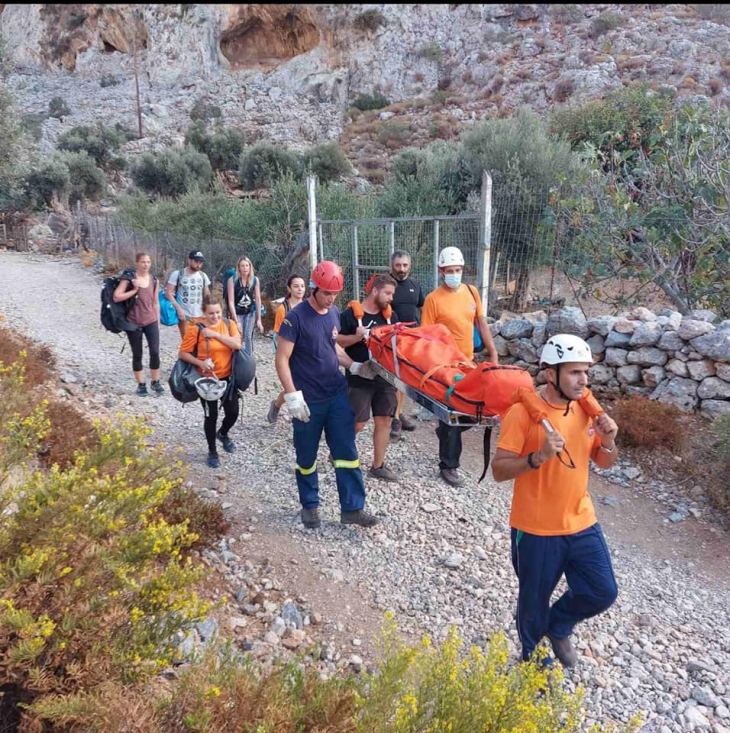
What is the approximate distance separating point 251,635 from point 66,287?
13.9 m

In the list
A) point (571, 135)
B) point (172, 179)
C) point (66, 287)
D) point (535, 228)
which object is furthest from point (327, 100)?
point (535, 228)

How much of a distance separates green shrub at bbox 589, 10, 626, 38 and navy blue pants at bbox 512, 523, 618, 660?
37084 millimetres

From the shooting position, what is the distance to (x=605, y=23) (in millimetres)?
31641

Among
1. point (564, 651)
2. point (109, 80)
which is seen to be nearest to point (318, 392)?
point (564, 651)

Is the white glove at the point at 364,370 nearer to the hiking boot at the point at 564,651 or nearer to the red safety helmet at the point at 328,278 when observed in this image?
the red safety helmet at the point at 328,278

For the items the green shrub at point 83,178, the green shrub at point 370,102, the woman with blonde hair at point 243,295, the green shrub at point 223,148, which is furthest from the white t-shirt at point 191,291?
the green shrub at point 370,102

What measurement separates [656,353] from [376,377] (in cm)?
373

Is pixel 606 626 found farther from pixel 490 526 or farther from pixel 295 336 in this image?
pixel 295 336

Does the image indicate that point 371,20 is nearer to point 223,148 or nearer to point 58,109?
point 223,148

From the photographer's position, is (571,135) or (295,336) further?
(571,135)

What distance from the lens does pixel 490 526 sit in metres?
4.46

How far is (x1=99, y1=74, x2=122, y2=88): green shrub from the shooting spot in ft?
142

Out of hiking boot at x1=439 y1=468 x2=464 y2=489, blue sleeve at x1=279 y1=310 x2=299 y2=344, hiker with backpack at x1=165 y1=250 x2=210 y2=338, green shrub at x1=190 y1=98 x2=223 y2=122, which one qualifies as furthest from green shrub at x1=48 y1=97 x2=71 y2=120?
hiking boot at x1=439 y1=468 x2=464 y2=489

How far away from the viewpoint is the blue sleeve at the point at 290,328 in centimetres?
390
